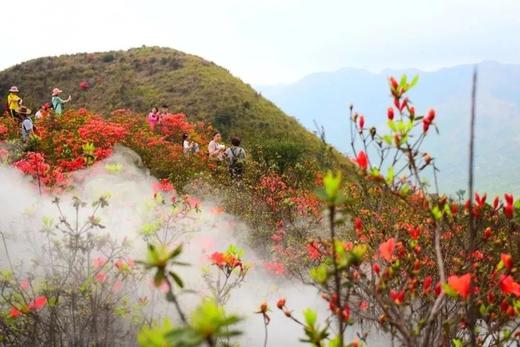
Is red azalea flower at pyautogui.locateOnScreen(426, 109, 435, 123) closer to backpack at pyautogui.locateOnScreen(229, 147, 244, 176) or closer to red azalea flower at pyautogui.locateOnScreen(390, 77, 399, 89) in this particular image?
red azalea flower at pyautogui.locateOnScreen(390, 77, 399, 89)

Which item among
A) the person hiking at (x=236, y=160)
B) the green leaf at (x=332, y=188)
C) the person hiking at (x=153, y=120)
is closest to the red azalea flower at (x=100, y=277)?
the green leaf at (x=332, y=188)

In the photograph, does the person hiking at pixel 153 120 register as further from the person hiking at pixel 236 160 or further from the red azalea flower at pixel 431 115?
the red azalea flower at pixel 431 115

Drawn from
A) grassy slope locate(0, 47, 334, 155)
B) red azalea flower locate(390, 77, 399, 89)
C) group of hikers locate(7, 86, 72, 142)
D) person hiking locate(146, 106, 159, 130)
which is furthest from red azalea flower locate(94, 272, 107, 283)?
grassy slope locate(0, 47, 334, 155)

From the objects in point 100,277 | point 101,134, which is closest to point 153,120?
point 101,134

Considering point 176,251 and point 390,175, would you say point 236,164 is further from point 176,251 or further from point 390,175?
point 176,251

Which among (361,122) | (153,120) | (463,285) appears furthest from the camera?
(153,120)

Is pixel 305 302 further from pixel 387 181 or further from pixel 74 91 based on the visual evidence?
pixel 74 91

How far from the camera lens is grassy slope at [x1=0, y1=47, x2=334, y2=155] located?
26.2 metres

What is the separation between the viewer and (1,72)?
33688mm

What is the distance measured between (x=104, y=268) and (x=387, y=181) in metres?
2.43

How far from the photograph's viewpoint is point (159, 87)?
30.4 metres

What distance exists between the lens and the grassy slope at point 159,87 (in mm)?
26219

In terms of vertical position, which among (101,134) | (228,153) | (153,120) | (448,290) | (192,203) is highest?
(153,120)

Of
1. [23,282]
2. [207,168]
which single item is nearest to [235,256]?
[23,282]
